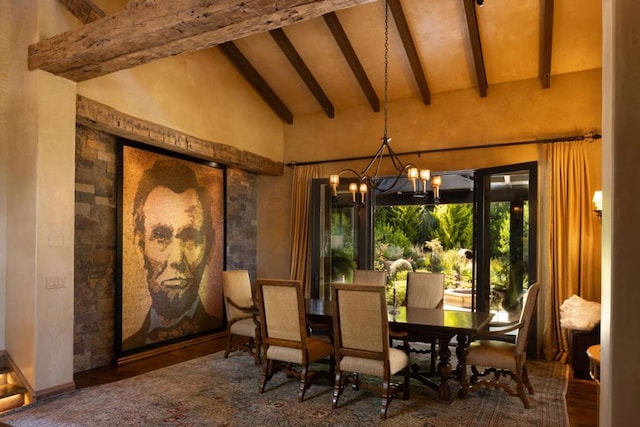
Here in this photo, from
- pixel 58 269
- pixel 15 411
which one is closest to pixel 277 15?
pixel 58 269

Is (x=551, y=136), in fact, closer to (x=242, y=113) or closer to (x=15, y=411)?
(x=242, y=113)

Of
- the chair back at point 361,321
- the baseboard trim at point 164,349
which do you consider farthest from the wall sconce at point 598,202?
the baseboard trim at point 164,349

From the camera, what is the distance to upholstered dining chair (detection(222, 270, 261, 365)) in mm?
4766

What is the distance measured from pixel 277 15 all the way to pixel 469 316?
120 inches

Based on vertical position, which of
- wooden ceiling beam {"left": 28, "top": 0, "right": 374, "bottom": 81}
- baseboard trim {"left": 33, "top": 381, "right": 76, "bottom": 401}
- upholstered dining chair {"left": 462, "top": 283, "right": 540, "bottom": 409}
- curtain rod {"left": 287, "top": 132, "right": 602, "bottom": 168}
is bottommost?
baseboard trim {"left": 33, "top": 381, "right": 76, "bottom": 401}

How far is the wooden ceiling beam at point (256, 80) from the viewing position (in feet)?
20.8

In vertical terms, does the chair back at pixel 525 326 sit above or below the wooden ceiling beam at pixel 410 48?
below

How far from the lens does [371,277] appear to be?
5270 mm

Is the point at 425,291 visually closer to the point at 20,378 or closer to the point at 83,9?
the point at 20,378

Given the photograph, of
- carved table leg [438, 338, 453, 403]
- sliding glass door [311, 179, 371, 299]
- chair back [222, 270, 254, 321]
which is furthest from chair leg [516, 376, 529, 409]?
sliding glass door [311, 179, 371, 299]

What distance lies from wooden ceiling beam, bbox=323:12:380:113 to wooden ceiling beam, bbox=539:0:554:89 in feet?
7.26

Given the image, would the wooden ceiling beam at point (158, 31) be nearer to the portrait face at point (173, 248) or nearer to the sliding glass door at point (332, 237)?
the portrait face at point (173, 248)

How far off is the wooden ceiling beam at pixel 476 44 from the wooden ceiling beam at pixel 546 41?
67 cm

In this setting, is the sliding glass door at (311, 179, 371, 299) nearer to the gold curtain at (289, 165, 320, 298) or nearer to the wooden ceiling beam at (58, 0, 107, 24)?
the gold curtain at (289, 165, 320, 298)
